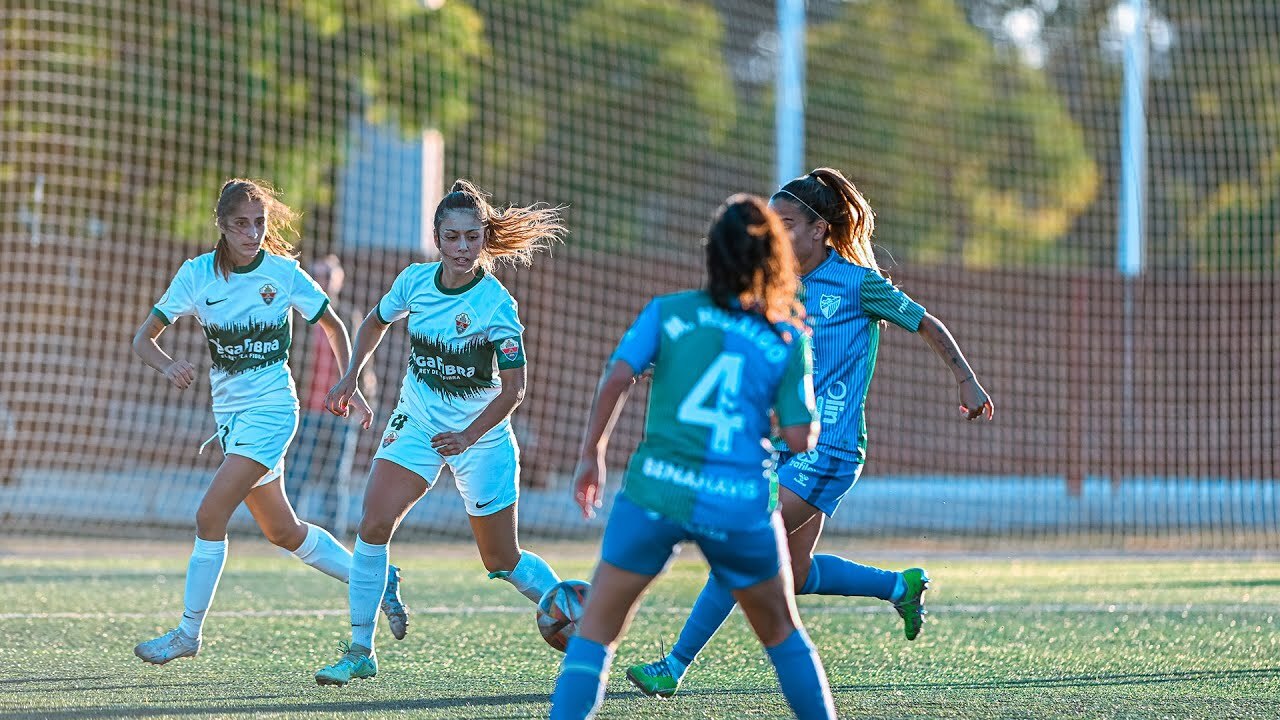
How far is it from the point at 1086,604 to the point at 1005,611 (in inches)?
24.4

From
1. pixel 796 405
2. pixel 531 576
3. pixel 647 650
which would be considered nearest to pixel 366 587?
pixel 531 576

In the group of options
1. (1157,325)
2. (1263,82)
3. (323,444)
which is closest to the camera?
(323,444)

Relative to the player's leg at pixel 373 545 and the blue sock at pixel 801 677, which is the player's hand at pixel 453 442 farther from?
the blue sock at pixel 801 677

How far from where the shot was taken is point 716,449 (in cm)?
377

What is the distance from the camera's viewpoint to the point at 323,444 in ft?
42.2

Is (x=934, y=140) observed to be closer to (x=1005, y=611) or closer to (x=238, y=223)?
(x=1005, y=611)

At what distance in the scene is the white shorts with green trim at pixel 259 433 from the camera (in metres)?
5.70

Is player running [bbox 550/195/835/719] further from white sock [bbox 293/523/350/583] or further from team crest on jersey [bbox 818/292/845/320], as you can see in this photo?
white sock [bbox 293/523/350/583]

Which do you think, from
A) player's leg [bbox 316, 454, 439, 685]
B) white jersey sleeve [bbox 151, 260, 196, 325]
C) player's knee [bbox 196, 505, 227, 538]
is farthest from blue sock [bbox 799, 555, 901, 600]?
white jersey sleeve [bbox 151, 260, 196, 325]

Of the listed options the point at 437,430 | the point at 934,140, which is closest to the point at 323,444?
the point at 437,430

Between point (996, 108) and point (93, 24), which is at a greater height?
point (996, 108)

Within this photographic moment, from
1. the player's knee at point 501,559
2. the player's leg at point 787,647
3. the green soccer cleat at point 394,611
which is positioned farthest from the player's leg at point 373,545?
the player's leg at point 787,647

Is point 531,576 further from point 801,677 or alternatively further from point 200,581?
point 801,677

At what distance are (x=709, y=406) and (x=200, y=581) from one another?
8.45 feet
